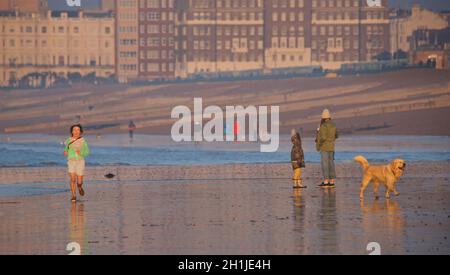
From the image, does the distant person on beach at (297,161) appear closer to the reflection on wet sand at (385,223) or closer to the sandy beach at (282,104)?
the reflection on wet sand at (385,223)

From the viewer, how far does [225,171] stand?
41.2 m

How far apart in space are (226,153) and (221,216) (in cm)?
3048

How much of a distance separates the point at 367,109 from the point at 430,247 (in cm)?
8105

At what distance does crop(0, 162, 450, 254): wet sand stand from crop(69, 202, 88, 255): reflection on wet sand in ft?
0.05

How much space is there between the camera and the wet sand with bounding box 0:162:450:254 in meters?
20.9

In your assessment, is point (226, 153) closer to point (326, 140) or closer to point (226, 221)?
point (326, 140)

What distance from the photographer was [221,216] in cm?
2553

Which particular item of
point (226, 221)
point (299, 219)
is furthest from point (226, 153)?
point (226, 221)

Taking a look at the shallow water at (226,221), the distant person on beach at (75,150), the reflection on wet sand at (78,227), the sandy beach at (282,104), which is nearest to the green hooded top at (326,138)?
the shallow water at (226,221)

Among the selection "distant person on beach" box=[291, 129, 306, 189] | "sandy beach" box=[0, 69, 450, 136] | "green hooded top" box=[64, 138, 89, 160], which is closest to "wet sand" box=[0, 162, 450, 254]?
"distant person on beach" box=[291, 129, 306, 189]

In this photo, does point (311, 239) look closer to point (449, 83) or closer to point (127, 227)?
point (127, 227)

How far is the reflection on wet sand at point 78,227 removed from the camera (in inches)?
835

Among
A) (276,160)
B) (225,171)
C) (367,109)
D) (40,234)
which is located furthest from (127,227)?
(367,109)

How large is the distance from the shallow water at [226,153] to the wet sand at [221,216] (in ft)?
37.2
